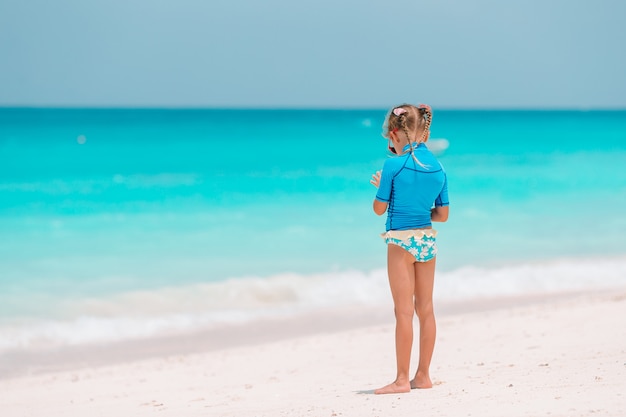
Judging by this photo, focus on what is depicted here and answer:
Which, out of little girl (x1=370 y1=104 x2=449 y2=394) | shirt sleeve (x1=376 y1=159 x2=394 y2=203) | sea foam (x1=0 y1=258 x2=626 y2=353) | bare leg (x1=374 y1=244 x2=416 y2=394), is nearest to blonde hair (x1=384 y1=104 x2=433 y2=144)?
little girl (x1=370 y1=104 x2=449 y2=394)

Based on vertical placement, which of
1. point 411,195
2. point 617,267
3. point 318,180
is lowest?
point 411,195

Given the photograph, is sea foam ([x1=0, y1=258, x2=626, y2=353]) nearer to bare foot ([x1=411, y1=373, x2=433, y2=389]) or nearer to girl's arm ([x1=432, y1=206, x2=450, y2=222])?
bare foot ([x1=411, y1=373, x2=433, y2=389])

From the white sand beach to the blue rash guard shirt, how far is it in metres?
0.95

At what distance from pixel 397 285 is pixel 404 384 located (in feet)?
1.87

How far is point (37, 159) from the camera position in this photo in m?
29.2

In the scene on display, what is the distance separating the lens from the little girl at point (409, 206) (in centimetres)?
425

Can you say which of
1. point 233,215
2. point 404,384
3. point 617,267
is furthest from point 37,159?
point 404,384

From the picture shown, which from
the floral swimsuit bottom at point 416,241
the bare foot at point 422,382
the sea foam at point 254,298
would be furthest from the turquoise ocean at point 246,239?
the floral swimsuit bottom at point 416,241

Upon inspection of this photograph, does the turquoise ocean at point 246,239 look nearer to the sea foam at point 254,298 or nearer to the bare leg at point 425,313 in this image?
the sea foam at point 254,298

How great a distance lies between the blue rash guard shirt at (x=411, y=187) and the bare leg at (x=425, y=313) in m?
0.26

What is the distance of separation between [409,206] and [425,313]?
0.65 meters

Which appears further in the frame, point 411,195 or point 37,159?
point 37,159

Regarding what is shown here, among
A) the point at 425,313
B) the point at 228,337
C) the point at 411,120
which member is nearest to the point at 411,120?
the point at 411,120

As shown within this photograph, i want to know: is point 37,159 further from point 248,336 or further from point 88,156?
point 248,336
